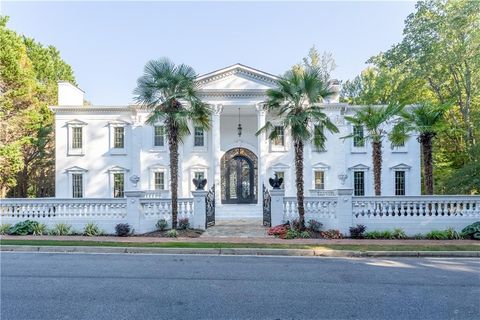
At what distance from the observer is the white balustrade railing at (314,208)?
12891mm

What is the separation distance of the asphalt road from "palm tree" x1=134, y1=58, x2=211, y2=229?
19.3ft

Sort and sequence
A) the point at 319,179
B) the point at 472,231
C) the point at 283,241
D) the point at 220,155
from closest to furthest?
1. the point at 283,241
2. the point at 472,231
3. the point at 220,155
4. the point at 319,179

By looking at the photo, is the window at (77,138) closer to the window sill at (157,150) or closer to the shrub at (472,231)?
the window sill at (157,150)

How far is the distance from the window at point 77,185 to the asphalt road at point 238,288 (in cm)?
1629

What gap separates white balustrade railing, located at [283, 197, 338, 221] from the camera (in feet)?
42.3

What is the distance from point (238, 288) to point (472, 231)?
1025cm

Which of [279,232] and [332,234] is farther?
[279,232]

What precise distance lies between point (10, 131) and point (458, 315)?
2877 centimetres

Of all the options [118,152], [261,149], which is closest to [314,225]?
[261,149]

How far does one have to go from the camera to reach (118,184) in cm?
2405

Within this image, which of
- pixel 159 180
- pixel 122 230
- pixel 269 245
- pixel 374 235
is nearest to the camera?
pixel 269 245

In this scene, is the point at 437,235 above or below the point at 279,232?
below

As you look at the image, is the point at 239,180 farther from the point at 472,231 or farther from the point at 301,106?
the point at 472,231

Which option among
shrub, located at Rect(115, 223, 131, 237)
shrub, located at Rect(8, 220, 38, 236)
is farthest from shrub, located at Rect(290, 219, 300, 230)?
shrub, located at Rect(8, 220, 38, 236)
